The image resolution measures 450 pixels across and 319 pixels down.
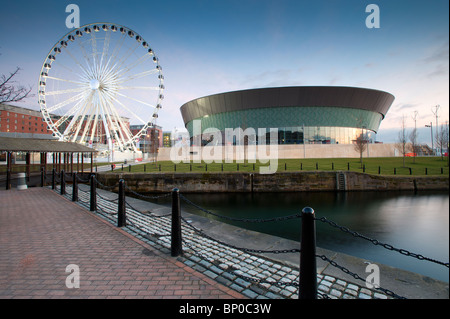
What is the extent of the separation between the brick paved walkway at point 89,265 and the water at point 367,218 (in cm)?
266

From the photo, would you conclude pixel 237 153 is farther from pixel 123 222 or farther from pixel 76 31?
pixel 123 222

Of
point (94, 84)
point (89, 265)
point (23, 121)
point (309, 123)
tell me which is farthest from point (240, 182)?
point (23, 121)

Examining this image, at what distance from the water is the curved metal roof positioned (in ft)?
133

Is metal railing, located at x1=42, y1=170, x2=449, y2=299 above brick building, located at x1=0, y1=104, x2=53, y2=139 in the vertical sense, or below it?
below

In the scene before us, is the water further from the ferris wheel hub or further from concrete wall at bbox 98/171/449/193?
the ferris wheel hub

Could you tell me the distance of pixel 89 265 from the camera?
14.1 feet

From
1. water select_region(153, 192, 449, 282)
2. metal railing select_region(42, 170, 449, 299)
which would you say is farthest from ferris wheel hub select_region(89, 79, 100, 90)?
metal railing select_region(42, 170, 449, 299)

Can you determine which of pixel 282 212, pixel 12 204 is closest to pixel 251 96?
pixel 282 212

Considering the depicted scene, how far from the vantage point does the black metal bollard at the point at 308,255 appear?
9.43 ft

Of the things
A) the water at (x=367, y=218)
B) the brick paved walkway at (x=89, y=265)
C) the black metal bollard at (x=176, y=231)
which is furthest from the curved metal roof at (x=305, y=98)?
the black metal bollard at (x=176, y=231)

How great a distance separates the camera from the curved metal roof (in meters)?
55.2

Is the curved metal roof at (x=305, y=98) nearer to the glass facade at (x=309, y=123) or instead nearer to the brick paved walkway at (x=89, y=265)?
the glass facade at (x=309, y=123)

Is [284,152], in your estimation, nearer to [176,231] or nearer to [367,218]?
[367,218]

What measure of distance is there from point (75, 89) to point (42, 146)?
71.1ft
